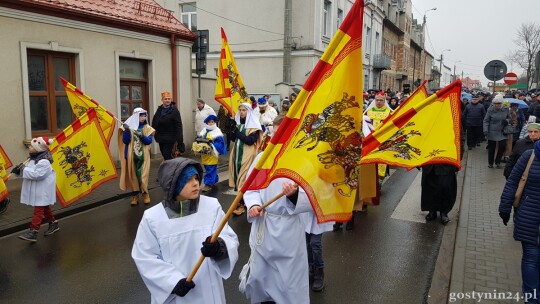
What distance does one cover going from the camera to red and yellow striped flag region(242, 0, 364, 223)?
2865 millimetres

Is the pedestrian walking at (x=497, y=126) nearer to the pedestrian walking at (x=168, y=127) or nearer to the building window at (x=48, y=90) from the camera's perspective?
the pedestrian walking at (x=168, y=127)

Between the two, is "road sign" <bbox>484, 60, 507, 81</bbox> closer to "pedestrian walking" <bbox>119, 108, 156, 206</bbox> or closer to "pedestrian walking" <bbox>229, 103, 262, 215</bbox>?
"pedestrian walking" <bbox>229, 103, 262, 215</bbox>

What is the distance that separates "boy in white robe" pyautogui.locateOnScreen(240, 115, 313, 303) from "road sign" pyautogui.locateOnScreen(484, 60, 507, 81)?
9.48 meters

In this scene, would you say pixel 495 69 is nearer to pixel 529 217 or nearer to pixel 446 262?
pixel 446 262

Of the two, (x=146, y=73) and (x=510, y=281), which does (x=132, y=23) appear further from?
(x=510, y=281)

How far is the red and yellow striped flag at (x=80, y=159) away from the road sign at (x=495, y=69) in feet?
31.1

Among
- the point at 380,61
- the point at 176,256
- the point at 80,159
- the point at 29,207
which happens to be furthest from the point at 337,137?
the point at 380,61

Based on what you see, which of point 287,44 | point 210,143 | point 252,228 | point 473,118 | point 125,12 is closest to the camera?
point 252,228

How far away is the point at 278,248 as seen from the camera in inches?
142

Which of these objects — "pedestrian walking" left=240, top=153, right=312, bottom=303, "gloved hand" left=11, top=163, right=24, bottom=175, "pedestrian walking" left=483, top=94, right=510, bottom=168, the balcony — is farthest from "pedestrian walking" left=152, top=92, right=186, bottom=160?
the balcony

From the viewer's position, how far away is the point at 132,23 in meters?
11.6

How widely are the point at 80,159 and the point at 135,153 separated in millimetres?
1284

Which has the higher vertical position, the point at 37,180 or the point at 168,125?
the point at 168,125

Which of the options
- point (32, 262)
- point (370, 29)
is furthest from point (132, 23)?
point (370, 29)
